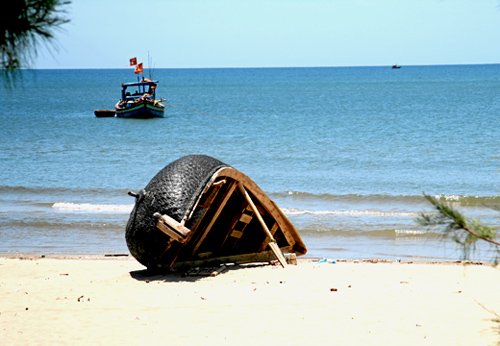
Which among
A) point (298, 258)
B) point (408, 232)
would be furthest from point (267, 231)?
point (408, 232)

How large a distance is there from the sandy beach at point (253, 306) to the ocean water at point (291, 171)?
58.3 inches

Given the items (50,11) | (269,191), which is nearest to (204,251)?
(50,11)

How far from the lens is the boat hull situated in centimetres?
4431

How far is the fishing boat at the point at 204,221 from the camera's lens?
7.86m

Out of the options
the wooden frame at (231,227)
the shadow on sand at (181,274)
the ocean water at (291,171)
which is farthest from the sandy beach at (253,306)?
the ocean water at (291,171)

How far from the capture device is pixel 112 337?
6.18m

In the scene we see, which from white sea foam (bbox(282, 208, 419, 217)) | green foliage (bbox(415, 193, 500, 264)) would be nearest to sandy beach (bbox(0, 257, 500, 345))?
green foliage (bbox(415, 193, 500, 264))

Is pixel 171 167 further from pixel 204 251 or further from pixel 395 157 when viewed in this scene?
pixel 395 157

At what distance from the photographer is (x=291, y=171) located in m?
22.3

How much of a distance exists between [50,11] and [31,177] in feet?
66.2

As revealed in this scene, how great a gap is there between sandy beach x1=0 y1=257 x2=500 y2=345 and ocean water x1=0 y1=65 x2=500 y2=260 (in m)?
1.48

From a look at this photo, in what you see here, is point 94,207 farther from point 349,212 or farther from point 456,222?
point 456,222

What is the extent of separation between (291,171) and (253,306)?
15.3 m

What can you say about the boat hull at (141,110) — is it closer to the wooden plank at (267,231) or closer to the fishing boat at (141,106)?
the fishing boat at (141,106)
